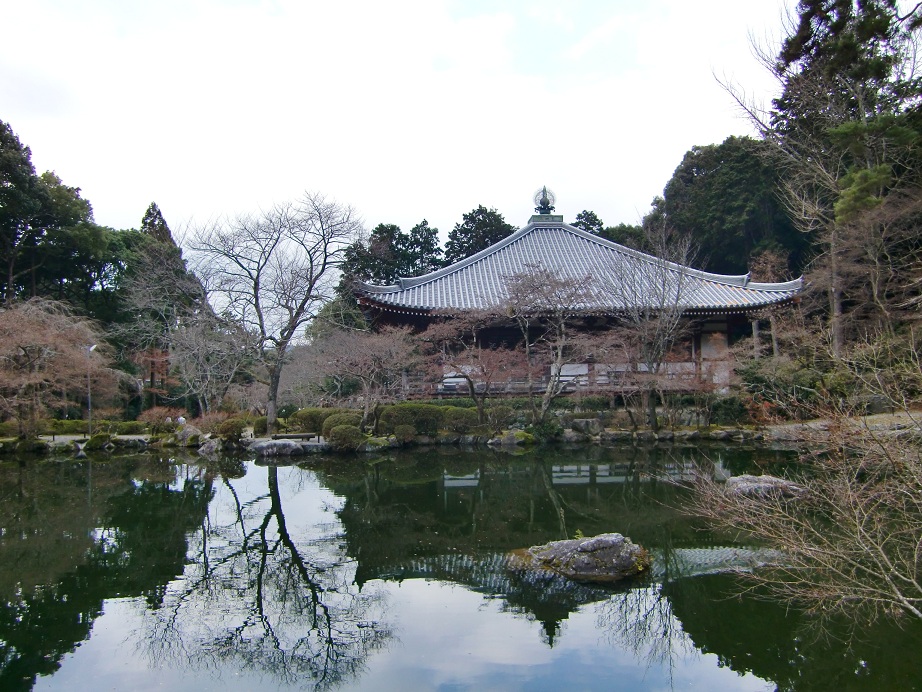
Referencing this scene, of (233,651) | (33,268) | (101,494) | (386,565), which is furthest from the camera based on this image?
(33,268)

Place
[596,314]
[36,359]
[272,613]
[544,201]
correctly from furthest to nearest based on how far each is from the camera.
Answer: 1. [544,201]
2. [596,314]
3. [36,359]
4. [272,613]

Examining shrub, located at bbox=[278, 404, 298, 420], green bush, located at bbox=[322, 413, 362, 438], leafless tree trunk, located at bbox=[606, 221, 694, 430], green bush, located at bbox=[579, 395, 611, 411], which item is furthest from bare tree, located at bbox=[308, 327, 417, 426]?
shrub, located at bbox=[278, 404, 298, 420]

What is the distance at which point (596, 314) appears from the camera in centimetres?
1895

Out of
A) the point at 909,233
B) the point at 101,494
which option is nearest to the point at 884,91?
the point at 909,233

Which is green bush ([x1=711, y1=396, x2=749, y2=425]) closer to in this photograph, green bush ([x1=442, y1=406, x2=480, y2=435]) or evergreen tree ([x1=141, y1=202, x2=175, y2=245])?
green bush ([x1=442, y1=406, x2=480, y2=435])

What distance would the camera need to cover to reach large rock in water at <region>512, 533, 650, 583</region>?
6.30 meters

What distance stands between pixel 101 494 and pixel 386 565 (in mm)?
6733

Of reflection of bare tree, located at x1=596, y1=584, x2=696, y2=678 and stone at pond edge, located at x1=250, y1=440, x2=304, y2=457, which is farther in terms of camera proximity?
stone at pond edge, located at x1=250, y1=440, x2=304, y2=457

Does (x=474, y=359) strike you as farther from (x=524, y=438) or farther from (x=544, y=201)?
(x=544, y=201)

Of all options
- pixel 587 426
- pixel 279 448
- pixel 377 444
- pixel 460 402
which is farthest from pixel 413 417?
pixel 587 426

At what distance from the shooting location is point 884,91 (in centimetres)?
1451

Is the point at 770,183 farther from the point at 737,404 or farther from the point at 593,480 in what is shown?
the point at 593,480

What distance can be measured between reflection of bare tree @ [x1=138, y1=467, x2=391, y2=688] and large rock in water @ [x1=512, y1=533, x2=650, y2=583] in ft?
5.86

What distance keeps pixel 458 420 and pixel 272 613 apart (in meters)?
11.7
